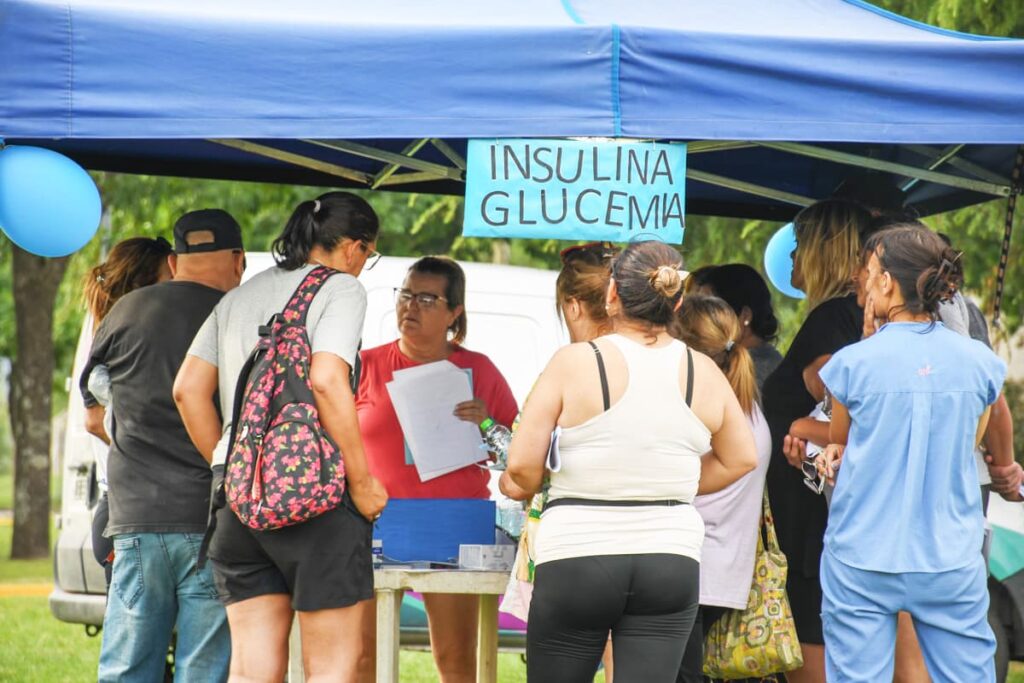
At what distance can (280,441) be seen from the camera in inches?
147

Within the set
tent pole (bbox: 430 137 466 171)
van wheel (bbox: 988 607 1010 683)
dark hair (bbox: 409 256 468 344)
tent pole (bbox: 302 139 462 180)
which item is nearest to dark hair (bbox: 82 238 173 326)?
tent pole (bbox: 302 139 462 180)

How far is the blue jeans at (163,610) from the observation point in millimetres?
4234

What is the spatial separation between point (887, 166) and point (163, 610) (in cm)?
295

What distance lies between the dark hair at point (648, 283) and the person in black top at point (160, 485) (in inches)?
56.8

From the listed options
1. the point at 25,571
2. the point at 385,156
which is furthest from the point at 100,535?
the point at 25,571

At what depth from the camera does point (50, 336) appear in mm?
14406

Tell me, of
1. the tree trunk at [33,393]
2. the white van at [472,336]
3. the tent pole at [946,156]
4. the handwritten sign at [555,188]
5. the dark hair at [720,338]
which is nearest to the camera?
the handwritten sign at [555,188]

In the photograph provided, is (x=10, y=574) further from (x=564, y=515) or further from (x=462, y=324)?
(x=564, y=515)

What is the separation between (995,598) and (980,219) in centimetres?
319

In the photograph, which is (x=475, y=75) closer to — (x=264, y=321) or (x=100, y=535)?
(x=264, y=321)

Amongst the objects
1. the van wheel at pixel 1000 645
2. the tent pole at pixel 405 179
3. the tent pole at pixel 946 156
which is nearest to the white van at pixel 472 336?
the tent pole at pixel 405 179

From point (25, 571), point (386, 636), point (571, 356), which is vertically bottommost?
point (25, 571)

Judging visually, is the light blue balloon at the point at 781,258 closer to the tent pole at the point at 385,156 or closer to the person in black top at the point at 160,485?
the tent pole at the point at 385,156

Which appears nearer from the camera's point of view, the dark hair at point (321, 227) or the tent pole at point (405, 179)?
the dark hair at point (321, 227)
